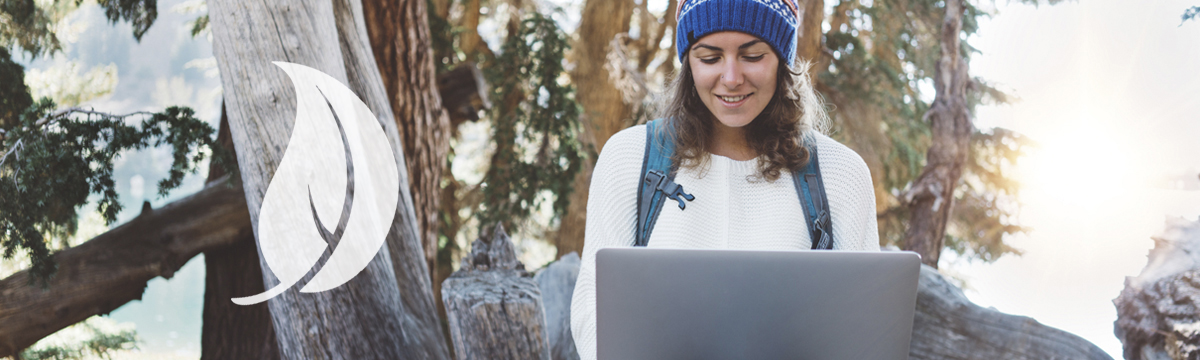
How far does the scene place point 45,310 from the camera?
3.15 m

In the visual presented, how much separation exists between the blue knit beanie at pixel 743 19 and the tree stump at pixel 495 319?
0.90m

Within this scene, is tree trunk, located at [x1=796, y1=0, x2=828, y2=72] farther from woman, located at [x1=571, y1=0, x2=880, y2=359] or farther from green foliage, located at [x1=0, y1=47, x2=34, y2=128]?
green foliage, located at [x1=0, y1=47, x2=34, y2=128]

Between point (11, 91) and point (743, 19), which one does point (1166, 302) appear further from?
point (11, 91)

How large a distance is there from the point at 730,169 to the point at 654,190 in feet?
0.74

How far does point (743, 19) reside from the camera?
5.31 ft

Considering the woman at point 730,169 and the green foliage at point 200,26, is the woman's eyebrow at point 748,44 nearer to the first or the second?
the woman at point 730,169

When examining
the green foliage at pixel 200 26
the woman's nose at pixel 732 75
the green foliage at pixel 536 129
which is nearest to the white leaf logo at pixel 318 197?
the woman's nose at pixel 732 75

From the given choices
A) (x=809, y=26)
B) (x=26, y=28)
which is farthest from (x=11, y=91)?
(x=809, y=26)

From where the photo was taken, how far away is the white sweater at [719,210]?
166 cm

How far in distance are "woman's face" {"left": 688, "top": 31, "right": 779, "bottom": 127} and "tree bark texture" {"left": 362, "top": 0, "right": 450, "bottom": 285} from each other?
2.25 m

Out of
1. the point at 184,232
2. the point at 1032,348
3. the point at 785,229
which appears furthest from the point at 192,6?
the point at 1032,348

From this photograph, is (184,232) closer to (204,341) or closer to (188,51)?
(204,341)

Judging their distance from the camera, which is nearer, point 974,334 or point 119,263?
point 974,334

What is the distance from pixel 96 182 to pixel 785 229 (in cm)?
270
